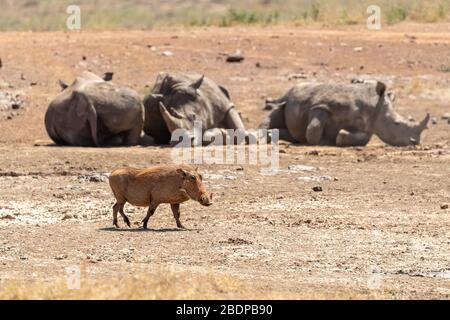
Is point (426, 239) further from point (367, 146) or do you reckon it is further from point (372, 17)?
point (372, 17)

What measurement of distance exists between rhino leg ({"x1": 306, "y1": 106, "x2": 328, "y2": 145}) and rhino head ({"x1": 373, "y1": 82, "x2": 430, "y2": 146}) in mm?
835

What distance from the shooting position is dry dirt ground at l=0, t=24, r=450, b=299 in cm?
1074

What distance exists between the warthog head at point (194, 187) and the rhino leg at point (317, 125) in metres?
8.08

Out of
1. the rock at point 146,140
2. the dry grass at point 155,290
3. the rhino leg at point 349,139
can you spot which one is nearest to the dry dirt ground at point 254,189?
the dry grass at point 155,290

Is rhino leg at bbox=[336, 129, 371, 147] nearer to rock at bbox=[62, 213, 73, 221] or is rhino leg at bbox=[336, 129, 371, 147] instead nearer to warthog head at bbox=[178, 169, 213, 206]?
rock at bbox=[62, 213, 73, 221]

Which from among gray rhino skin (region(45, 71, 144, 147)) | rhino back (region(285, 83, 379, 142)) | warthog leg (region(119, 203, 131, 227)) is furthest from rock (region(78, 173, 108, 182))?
rhino back (region(285, 83, 379, 142))

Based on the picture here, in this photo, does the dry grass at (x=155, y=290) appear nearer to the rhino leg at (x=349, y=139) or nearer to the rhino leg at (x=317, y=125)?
the rhino leg at (x=349, y=139)

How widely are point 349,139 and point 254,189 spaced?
4.80m

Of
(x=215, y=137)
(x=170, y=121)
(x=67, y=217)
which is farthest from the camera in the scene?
(x=215, y=137)

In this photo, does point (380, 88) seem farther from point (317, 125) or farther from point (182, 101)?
point (182, 101)

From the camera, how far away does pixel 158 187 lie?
1255 centimetres

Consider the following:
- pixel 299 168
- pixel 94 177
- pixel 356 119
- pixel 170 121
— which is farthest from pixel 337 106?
pixel 94 177

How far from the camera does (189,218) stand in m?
13.6
